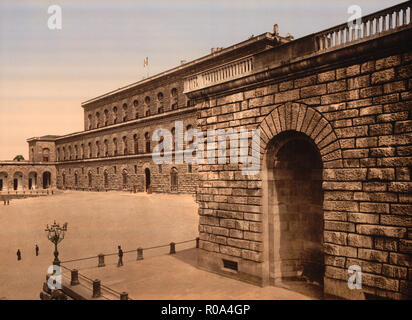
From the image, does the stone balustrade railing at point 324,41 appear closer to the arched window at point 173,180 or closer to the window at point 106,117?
the arched window at point 173,180

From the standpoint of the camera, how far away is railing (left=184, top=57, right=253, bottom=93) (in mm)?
11336

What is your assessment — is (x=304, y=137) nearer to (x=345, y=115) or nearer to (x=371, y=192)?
(x=345, y=115)

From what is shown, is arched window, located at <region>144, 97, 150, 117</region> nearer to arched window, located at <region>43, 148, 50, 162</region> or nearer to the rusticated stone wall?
the rusticated stone wall

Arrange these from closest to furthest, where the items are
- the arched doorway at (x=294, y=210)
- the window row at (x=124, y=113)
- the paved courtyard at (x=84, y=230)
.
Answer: the arched doorway at (x=294, y=210), the paved courtyard at (x=84, y=230), the window row at (x=124, y=113)

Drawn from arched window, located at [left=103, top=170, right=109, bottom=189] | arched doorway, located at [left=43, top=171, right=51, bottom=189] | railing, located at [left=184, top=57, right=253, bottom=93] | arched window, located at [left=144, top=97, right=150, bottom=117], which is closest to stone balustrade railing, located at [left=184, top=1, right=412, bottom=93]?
railing, located at [left=184, top=57, right=253, bottom=93]

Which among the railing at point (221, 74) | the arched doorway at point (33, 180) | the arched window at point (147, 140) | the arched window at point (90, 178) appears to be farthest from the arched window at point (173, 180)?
the arched doorway at point (33, 180)

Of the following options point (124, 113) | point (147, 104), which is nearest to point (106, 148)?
point (124, 113)

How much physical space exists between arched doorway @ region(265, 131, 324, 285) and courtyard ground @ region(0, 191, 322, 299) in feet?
2.76

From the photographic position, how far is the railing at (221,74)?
11.3 m

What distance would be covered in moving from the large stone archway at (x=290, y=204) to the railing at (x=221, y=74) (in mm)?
1973

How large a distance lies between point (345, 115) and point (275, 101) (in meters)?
2.37

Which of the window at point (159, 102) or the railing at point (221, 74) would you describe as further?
the window at point (159, 102)

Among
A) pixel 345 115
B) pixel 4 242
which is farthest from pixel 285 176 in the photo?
pixel 4 242

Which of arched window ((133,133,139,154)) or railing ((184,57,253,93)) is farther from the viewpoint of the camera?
arched window ((133,133,139,154))
